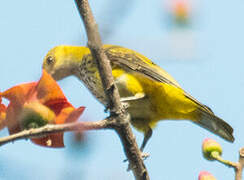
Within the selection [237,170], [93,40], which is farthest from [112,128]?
[93,40]

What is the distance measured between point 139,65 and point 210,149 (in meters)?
1.88

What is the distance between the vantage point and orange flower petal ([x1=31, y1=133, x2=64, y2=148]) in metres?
2.70

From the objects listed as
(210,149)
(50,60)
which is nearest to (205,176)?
(210,149)

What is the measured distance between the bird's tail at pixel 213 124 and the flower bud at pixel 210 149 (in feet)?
4.21

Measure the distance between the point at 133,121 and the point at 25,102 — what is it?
259 centimetres

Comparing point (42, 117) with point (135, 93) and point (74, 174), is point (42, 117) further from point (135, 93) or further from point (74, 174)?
point (135, 93)

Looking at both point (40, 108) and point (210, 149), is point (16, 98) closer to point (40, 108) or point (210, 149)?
point (40, 108)

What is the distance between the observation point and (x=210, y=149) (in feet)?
11.0

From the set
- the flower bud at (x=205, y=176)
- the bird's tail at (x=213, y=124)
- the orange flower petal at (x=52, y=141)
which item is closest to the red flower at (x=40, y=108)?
the orange flower petal at (x=52, y=141)

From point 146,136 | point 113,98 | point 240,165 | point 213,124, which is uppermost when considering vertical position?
point 113,98

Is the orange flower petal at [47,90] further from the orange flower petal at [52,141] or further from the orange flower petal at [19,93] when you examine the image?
the orange flower petal at [52,141]

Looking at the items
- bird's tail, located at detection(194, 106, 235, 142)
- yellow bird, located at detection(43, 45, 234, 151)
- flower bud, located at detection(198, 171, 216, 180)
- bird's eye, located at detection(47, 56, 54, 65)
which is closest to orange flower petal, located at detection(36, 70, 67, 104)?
flower bud, located at detection(198, 171, 216, 180)

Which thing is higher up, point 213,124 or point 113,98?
point 113,98

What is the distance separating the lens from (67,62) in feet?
18.0
